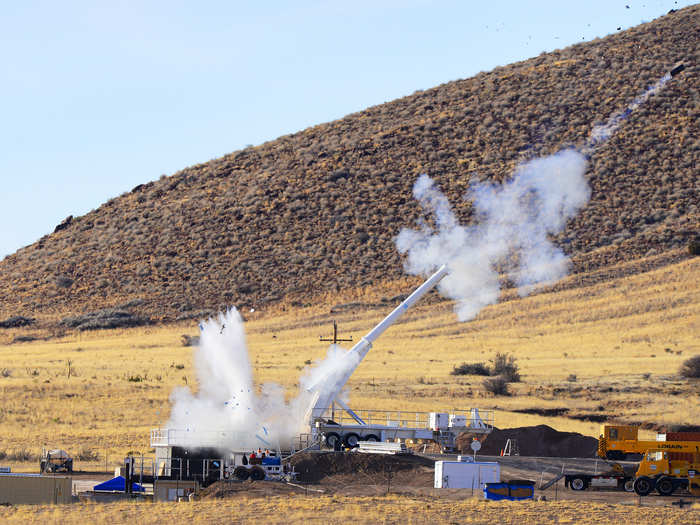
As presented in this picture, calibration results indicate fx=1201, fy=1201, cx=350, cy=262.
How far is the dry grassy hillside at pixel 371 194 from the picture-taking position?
337 feet

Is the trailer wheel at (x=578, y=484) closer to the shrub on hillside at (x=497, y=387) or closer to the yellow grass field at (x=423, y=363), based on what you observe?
the yellow grass field at (x=423, y=363)

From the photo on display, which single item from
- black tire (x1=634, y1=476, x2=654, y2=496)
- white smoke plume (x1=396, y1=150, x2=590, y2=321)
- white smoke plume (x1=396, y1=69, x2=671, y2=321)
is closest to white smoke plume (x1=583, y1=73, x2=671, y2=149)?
white smoke plume (x1=396, y1=69, x2=671, y2=321)

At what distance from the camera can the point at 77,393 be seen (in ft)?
219

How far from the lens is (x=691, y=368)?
68.2 metres

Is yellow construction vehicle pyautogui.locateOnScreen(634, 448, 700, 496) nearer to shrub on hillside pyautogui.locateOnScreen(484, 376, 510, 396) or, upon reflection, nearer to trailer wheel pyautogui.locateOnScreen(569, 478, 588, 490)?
trailer wheel pyautogui.locateOnScreen(569, 478, 588, 490)

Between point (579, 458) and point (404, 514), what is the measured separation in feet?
53.0

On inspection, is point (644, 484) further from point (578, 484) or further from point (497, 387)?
point (497, 387)

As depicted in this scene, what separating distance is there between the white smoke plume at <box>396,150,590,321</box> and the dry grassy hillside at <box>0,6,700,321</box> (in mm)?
1773

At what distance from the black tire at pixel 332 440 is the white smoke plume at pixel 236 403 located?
1099 millimetres

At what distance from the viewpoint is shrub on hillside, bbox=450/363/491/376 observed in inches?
2835

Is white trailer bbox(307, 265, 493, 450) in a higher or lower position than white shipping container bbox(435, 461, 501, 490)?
higher

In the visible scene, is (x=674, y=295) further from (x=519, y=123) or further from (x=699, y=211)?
(x=519, y=123)

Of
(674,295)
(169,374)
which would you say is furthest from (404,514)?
(674,295)

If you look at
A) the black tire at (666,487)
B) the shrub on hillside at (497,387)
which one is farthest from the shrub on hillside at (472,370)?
the black tire at (666,487)
